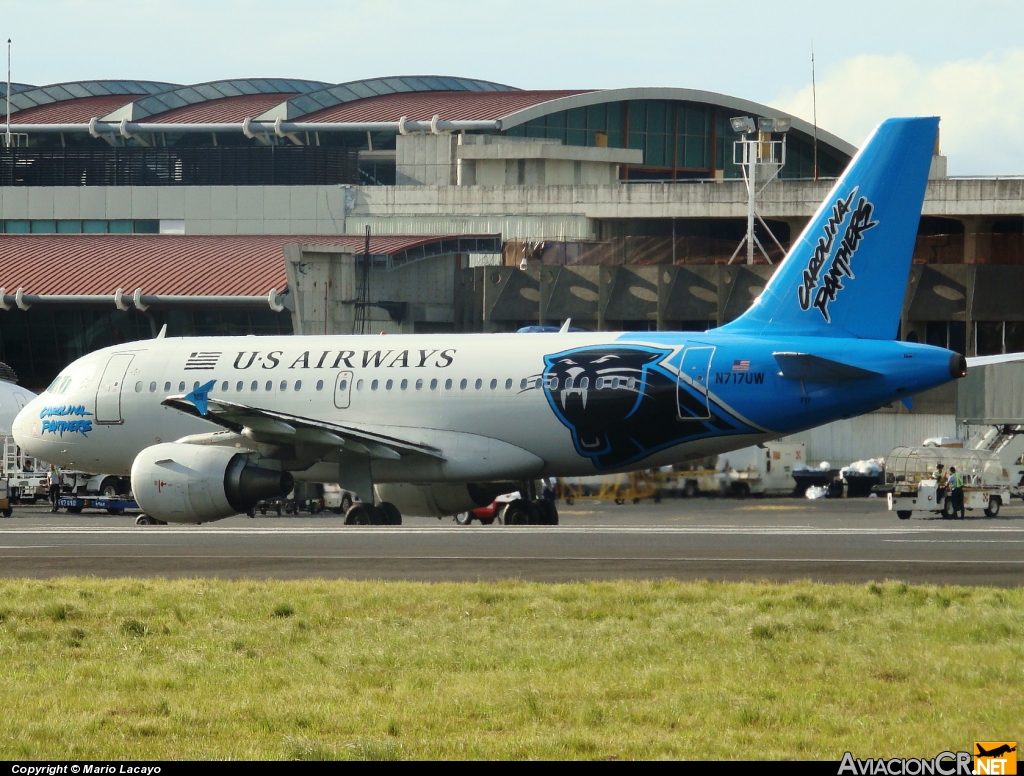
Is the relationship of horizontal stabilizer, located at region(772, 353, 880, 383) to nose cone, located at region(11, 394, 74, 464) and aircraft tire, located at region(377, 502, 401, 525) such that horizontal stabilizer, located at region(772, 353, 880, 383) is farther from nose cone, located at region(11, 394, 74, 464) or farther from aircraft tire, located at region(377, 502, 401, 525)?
nose cone, located at region(11, 394, 74, 464)

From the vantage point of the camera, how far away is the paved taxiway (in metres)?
20.1

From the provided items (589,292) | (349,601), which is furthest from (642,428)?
(589,292)

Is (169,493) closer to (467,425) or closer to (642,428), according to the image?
(467,425)

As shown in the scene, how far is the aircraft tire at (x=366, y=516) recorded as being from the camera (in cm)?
3359

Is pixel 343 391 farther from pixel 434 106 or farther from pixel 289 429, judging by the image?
pixel 434 106

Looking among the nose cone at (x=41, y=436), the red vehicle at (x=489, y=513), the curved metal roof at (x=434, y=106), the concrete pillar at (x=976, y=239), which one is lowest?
the red vehicle at (x=489, y=513)

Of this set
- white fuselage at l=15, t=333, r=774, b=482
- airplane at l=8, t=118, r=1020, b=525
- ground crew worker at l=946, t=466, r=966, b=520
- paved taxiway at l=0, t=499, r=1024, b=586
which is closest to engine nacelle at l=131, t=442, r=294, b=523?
airplane at l=8, t=118, r=1020, b=525

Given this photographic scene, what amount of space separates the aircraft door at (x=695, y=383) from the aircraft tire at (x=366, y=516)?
7.45 metres

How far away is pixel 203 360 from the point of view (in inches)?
1405

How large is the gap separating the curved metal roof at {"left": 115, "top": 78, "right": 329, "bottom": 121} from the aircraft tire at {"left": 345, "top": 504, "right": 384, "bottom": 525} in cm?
6033

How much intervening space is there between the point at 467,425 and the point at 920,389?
9.68m

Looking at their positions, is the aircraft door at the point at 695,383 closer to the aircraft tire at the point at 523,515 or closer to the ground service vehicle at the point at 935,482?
the aircraft tire at the point at 523,515

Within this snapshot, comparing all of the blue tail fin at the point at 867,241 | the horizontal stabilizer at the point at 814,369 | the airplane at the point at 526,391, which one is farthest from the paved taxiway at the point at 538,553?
the blue tail fin at the point at 867,241

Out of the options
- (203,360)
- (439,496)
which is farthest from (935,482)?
(203,360)
